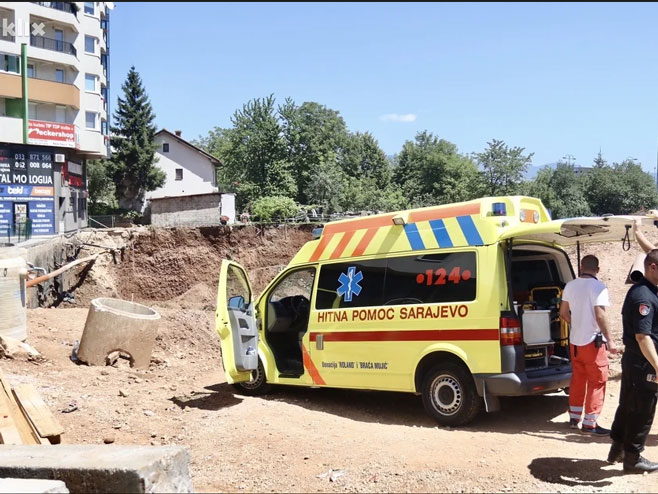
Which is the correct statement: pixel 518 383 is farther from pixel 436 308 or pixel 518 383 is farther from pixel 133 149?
pixel 133 149

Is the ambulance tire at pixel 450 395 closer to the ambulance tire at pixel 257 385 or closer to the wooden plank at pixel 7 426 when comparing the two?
the ambulance tire at pixel 257 385

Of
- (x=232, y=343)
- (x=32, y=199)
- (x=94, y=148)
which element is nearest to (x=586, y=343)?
(x=232, y=343)

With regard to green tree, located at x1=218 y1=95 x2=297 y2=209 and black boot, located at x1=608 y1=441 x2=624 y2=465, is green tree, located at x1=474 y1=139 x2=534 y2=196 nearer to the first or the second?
green tree, located at x1=218 y1=95 x2=297 y2=209

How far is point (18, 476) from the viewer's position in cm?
453

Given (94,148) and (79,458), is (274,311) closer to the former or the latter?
(79,458)

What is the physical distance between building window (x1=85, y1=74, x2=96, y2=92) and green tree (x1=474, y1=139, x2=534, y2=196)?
89.8 ft

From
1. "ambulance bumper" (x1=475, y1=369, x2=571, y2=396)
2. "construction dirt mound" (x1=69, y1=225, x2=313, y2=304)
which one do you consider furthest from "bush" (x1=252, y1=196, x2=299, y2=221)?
"ambulance bumper" (x1=475, y1=369, x2=571, y2=396)

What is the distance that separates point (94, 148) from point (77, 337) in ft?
105

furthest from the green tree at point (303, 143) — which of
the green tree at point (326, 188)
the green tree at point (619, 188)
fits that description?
the green tree at point (619, 188)

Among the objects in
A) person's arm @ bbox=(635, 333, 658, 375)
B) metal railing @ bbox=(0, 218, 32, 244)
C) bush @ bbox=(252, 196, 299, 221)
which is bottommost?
person's arm @ bbox=(635, 333, 658, 375)

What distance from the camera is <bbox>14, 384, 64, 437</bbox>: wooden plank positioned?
618 centimetres

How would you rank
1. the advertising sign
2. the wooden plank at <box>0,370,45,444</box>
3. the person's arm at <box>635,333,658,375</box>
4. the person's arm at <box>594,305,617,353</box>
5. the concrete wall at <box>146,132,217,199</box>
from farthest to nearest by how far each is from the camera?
the concrete wall at <box>146,132,217,199</box>, the advertising sign, the person's arm at <box>594,305,617,353</box>, the wooden plank at <box>0,370,45,444</box>, the person's arm at <box>635,333,658,375</box>

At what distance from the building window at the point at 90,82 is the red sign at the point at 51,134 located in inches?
292

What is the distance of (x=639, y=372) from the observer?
16.5ft
